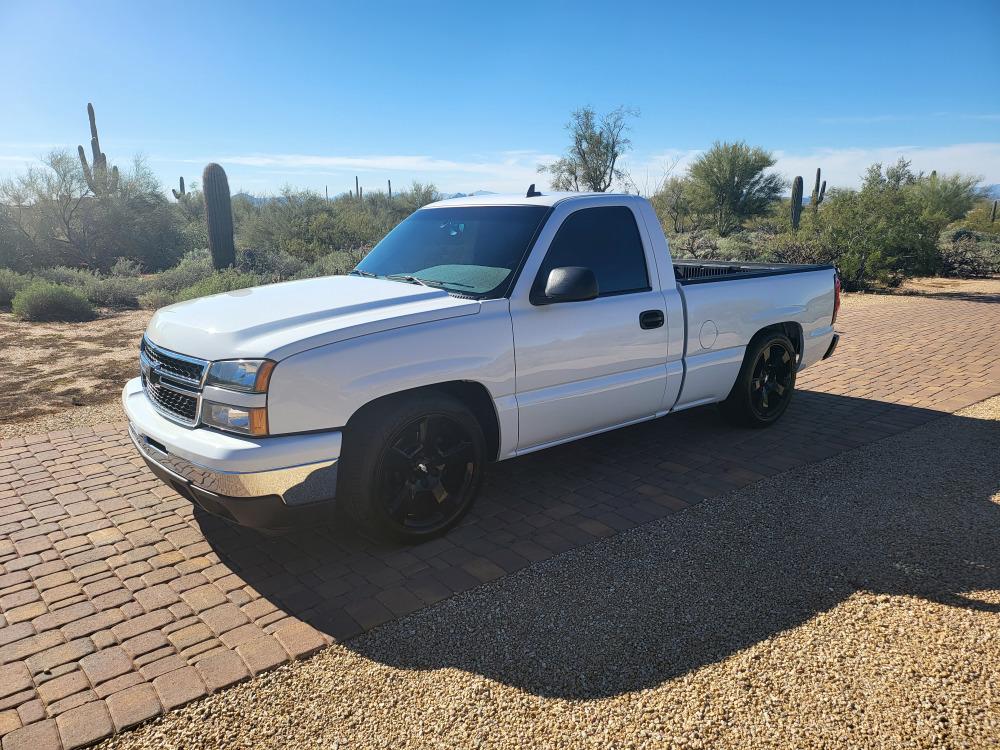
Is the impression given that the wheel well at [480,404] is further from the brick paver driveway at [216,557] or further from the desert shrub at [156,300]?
the desert shrub at [156,300]

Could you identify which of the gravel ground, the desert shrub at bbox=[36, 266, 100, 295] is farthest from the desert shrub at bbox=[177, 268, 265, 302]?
the gravel ground

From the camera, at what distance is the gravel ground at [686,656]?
101 inches

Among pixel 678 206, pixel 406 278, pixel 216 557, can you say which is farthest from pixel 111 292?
pixel 678 206

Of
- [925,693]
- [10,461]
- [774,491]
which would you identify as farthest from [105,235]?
[925,693]

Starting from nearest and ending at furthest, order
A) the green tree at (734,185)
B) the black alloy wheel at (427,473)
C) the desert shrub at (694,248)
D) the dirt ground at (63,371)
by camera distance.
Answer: the black alloy wheel at (427,473), the dirt ground at (63,371), the desert shrub at (694,248), the green tree at (734,185)

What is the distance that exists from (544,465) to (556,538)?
1219 mm

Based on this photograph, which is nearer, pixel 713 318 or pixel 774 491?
pixel 774 491

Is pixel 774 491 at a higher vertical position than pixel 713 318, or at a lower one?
lower

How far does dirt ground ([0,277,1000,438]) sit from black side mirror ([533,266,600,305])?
4.82m

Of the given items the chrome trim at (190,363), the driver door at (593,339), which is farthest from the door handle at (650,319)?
the chrome trim at (190,363)

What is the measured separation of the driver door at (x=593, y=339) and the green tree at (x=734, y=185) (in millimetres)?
34028

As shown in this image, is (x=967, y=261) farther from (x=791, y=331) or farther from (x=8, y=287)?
(x=8, y=287)

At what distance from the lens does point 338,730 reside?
2.60 metres

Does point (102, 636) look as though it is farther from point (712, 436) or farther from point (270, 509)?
point (712, 436)
